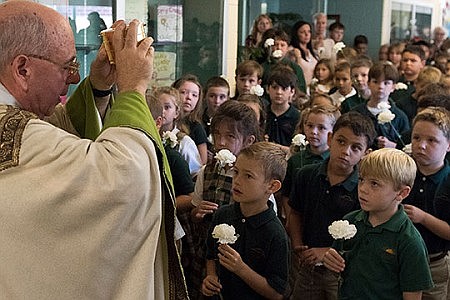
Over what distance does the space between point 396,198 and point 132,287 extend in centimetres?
144

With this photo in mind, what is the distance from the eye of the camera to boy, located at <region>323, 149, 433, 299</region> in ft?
8.91

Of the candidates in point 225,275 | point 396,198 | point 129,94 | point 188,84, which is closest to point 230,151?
point 225,275

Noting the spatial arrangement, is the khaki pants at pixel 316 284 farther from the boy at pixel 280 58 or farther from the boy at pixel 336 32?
the boy at pixel 336 32

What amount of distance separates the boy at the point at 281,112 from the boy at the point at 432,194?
1.63 m

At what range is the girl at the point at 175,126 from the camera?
4.23 metres

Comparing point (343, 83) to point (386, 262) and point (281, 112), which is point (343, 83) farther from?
point (386, 262)

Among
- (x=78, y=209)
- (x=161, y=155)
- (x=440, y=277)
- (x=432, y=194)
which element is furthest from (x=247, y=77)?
(x=78, y=209)

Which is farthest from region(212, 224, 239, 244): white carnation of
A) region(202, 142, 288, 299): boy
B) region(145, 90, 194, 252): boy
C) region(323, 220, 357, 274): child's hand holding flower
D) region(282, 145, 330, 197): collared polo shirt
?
region(282, 145, 330, 197): collared polo shirt

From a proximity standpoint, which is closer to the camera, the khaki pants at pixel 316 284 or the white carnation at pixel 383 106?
the khaki pants at pixel 316 284

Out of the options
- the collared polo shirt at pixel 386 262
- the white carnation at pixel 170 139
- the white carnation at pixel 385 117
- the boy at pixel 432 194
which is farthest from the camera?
the white carnation at pixel 385 117

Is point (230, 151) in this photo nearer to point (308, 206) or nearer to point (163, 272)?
point (308, 206)

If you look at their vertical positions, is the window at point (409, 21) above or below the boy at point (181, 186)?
above

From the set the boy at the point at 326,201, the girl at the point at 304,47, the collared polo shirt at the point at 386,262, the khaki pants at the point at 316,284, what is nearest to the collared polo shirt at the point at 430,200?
the boy at the point at 326,201

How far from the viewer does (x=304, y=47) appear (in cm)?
829
